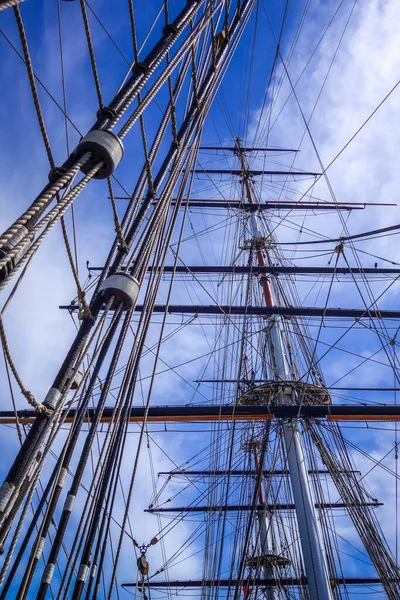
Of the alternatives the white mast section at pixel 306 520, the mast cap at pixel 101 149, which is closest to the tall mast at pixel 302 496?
the white mast section at pixel 306 520

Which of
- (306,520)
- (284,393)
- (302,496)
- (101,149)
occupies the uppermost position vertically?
(284,393)

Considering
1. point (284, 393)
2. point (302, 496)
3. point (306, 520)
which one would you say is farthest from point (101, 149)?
point (284, 393)

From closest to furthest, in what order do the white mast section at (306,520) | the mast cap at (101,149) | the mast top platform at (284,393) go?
the mast cap at (101,149) < the white mast section at (306,520) < the mast top platform at (284,393)

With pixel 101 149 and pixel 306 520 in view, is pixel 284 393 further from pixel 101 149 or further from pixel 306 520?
pixel 101 149

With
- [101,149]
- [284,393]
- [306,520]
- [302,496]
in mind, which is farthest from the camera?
[284,393]

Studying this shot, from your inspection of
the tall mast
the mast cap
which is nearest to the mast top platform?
the tall mast

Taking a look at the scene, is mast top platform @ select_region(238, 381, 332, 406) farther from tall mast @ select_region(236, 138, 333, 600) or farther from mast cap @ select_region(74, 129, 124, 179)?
mast cap @ select_region(74, 129, 124, 179)

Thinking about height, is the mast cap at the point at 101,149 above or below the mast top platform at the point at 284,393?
below

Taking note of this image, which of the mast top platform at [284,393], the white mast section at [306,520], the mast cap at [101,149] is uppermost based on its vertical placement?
the mast top platform at [284,393]

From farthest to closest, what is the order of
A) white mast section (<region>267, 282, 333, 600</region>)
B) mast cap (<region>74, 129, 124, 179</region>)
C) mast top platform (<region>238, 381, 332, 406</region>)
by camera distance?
mast top platform (<region>238, 381, 332, 406</region>)
white mast section (<region>267, 282, 333, 600</region>)
mast cap (<region>74, 129, 124, 179</region>)

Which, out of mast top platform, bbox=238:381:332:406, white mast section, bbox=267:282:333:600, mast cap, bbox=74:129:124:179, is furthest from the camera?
mast top platform, bbox=238:381:332:406

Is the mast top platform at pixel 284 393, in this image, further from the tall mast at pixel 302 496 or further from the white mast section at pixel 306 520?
the white mast section at pixel 306 520

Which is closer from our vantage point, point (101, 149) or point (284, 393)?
point (101, 149)

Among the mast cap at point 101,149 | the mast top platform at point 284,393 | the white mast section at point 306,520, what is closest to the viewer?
the mast cap at point 101,149
